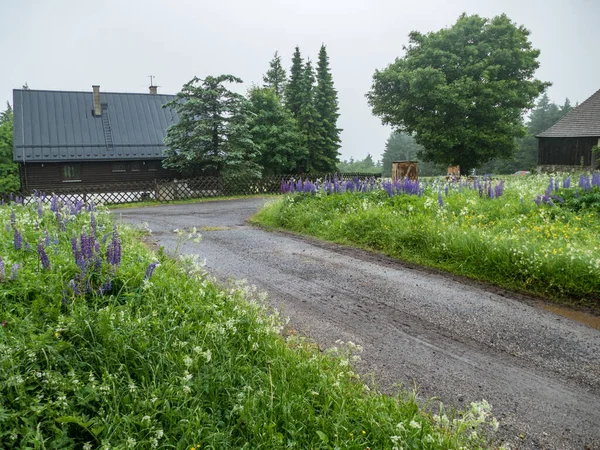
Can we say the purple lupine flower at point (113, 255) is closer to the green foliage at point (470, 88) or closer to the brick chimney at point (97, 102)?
the green foliage at point (470, 88)

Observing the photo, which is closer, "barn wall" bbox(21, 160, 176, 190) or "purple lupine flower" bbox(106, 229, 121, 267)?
"purple lupine flower" bbox(106, 229, 121, 267)

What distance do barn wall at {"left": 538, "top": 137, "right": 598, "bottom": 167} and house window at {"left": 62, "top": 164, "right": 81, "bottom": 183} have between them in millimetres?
38258

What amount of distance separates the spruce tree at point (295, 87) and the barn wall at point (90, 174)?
1061 centimetres

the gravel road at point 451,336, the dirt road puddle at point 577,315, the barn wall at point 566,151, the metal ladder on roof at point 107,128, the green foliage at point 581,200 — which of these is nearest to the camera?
the gravel road at point 451,336

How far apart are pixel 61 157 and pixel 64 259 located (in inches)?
1161

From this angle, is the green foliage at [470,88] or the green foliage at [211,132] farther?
the green foliage at [470,88]

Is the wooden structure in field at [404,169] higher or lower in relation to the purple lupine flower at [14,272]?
higher

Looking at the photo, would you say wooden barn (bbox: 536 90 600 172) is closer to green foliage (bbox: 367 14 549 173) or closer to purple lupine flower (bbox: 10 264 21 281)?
green foliage (bbox: 367 14 549 173)

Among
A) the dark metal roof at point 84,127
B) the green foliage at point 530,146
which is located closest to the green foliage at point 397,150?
the green foliage at point 530,146

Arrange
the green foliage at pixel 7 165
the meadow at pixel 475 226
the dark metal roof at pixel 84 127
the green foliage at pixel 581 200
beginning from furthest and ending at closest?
1. the green foliage at pixel 7 165
2. the dark metal roof at pixel 84 127
3. the green foliage at pixel 581 200
4. the meadow at pixel 475 226

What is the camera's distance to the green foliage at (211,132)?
24891 mm

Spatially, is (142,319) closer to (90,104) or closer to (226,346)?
(226,346)

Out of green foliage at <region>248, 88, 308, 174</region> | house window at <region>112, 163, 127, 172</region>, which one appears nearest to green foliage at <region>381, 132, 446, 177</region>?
green foliage at <region>248, 88, 308, 174</region>

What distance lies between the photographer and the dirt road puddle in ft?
17.1
